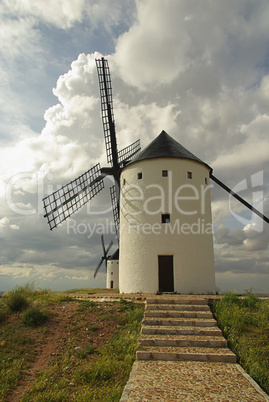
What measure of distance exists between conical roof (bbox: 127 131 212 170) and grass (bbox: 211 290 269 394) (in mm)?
7358

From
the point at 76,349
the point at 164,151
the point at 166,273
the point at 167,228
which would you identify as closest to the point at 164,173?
the point at 164,151

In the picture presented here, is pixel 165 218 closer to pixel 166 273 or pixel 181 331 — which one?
pixel 166 273

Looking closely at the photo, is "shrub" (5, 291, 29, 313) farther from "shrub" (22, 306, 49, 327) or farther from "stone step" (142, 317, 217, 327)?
"stone step" (142, 317, 217, 327)

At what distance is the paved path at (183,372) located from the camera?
4898 mm

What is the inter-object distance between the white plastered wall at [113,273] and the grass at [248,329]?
27.1m

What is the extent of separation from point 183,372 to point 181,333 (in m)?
2.04

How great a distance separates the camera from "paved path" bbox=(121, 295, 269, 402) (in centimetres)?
490

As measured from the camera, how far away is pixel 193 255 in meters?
13.5

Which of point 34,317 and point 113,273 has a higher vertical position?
point 113,273

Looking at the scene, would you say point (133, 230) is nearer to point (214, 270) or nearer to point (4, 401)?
point (214, 270)

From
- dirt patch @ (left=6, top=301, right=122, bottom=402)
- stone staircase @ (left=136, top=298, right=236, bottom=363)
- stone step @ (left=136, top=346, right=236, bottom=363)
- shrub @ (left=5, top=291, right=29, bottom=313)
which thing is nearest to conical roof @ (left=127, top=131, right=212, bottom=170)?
stone staircase @ (left=136, top=298, right=236, bottom=363)

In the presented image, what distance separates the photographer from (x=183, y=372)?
5898 mm

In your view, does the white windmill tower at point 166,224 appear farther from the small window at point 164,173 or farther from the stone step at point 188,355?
the stone step at point 188,355

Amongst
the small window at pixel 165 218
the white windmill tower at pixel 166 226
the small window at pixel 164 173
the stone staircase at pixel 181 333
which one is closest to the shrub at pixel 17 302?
the stone staircase at pixel 181 333
